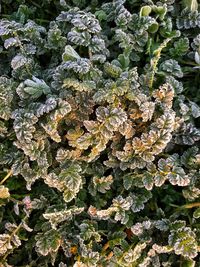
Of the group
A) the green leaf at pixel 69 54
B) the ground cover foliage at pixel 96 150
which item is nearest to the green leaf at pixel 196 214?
the ground cover foliage at pixel 96 150

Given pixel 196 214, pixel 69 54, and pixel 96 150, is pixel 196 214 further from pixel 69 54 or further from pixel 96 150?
pixel 69 54

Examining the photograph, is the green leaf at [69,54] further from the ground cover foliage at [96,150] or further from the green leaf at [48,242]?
the green leaf at [48,242]

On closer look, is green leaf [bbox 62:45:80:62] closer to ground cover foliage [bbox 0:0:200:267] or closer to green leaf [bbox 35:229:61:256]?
ground cover foliage [bbox 0:0:200:267]

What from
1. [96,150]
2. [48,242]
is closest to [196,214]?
[96,150]

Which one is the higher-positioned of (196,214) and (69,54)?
(69,54)

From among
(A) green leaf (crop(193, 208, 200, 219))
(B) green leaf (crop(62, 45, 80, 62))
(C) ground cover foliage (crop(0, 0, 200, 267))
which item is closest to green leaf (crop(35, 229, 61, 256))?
(C) ground cover foliage (crop(0, 0, 200, 267))

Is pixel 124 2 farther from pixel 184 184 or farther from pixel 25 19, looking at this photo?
pixel 184 184

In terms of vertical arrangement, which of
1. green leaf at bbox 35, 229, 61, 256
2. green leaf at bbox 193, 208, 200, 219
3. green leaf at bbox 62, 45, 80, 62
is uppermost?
green leaf at bbox 62, 45, 80, 62

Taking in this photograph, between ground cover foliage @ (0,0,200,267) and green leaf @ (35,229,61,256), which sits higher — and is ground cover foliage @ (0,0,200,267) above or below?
above
